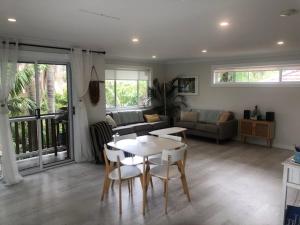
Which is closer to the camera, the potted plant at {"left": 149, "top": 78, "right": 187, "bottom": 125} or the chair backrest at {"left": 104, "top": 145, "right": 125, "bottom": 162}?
the chair backrest at {"left": 104, "top": 145, "right": 125, "bottom": 162}

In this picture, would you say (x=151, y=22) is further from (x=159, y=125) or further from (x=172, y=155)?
(x=159, y=125)

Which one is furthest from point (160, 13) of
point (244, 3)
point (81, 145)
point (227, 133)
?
point (227, 133)

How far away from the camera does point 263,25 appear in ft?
9.84

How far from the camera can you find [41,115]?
439 centimetres

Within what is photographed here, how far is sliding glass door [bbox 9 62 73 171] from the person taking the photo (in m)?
4.14

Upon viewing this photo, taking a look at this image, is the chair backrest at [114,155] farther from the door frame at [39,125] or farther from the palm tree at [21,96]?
the palm tree at [21,96]

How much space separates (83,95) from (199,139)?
3.69 metres


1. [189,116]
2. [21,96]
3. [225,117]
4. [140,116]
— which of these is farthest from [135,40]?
[189,116]

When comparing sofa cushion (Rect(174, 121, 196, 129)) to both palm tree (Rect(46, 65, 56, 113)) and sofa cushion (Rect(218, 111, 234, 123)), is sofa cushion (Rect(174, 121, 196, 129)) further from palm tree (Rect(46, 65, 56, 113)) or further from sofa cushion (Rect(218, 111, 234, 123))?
palm tree (Rect(46, 65, 56, 113))

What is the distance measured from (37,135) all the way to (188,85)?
4962 mm

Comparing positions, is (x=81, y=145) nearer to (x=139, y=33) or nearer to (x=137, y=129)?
(x=137, y=129)

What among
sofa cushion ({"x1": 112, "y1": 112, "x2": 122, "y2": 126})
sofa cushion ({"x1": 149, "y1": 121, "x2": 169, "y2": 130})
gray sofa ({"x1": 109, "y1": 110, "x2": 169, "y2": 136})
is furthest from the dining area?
sofa cushion ({"x1": 149, "y1": 121, "x2": 169, "y2": 130})

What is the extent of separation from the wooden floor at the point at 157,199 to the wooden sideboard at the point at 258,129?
47.6 inches

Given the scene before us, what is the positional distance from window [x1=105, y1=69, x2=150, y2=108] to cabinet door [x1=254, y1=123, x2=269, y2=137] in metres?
3.52
